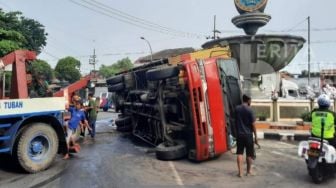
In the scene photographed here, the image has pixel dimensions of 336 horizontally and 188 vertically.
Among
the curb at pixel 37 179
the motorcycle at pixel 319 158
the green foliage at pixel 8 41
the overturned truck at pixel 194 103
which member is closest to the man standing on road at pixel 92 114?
the overturned truck at pixel 194 103

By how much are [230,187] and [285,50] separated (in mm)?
15915

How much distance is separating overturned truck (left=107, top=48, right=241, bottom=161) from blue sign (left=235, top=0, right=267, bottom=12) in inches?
480

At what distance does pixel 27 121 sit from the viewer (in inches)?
346

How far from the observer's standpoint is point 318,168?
298 inches

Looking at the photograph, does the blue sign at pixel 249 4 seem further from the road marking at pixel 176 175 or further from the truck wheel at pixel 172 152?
the road marking at pixel 176 175

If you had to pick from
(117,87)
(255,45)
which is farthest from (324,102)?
(255,45)

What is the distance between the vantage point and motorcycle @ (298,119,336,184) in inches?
293

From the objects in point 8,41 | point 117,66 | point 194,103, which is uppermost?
point 117,66

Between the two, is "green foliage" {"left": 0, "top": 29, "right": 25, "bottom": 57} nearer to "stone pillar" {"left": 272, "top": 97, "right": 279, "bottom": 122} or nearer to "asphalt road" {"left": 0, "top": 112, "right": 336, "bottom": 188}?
"asphalt road" {"left": 0, "top": 112, "right": 336, "bottom": 188}

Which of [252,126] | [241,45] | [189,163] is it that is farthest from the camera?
[241,45]

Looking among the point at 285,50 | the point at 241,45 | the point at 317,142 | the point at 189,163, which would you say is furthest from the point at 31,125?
the point at 285,50

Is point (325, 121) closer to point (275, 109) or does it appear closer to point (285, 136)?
point (285, 136)

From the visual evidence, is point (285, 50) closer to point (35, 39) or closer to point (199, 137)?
point (199, 137)

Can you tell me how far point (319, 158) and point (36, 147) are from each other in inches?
215
